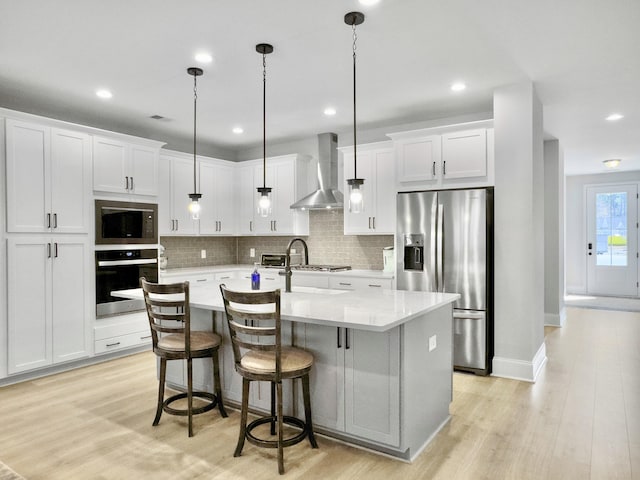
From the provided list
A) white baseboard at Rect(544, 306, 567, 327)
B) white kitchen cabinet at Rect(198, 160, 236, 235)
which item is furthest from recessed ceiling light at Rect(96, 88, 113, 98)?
white baseboard at Rect(544, 306, 567, 327)

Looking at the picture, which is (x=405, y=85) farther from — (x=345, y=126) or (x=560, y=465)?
(x=560, y=465)

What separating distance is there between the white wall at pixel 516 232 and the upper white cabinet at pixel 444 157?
0.59ft

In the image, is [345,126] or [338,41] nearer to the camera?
[338,41]

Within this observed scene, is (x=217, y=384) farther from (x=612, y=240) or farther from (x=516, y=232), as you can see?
(x=612, y=240)

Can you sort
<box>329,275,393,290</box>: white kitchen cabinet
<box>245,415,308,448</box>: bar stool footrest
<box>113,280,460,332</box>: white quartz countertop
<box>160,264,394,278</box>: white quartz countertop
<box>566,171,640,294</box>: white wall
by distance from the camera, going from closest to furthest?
<box>113,280,460,332</box>: white quartz countertop, <box>245,415,308,448</box>: bar stool footrest, <box>329,275,393,290</box>: white kitchen cabinet, <box>160,264,394,278</box>: white quartz countertop, <box>566,171,640,294</box>: white wall

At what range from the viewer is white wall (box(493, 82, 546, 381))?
404 centimetres

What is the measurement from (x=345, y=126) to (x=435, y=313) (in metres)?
3.34

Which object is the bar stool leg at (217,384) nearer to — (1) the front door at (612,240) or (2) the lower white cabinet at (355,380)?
(2) the lower white cabinet at (355,380)

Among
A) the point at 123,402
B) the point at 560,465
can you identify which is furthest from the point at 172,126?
the point at 560,465

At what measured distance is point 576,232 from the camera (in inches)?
385

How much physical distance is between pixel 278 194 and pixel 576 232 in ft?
23.6

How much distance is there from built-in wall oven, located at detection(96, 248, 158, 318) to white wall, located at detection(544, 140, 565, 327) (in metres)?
5.47

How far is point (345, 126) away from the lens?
5.67 metres

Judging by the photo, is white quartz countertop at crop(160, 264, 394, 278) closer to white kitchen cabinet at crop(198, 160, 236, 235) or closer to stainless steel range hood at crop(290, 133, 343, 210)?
white kitchen cabinet at crop(198, 160, 236, 235)
